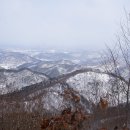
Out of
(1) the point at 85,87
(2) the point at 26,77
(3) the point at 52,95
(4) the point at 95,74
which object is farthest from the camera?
(2) the point at 26,77

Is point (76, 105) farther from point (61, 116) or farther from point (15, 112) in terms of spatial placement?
point (15, 112)

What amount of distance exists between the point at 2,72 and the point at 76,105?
16504 cm

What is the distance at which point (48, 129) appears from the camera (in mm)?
6992

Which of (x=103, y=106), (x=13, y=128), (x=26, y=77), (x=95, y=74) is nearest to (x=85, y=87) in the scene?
(x=95, y=74)

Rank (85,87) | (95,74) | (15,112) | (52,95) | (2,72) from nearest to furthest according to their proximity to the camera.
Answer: (15,112), (52,95), (85,87), (95,74), (2,72)

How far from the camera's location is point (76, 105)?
783 cm

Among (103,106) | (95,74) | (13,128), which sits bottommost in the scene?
(13,128)

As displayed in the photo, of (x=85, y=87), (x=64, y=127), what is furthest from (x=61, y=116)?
(x=85, y=87)

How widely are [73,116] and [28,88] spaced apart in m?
98.2

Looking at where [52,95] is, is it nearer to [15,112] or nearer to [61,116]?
[15,112]

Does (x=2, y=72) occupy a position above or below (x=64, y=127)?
above

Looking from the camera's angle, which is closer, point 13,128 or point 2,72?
point 13,128

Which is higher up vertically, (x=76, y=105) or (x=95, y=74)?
(x=95, y=74)

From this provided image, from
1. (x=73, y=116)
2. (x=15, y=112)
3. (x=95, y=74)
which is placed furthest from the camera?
(x=95, y=74)
